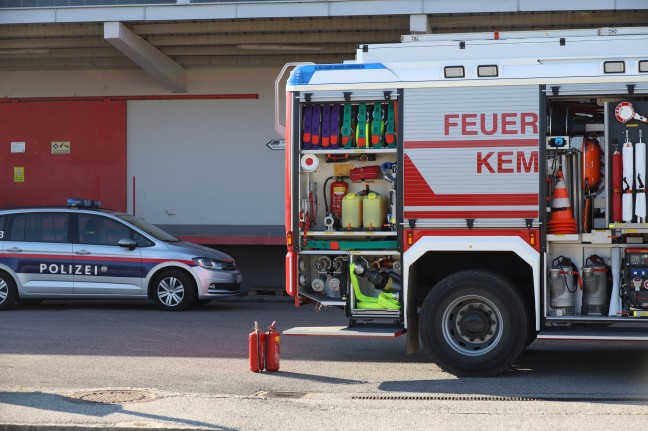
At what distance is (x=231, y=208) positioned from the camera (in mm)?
20812

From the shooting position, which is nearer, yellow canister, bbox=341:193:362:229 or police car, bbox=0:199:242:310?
yellow canister, bbox=341:193:362:229

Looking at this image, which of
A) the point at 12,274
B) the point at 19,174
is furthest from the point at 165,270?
the point at 19,174

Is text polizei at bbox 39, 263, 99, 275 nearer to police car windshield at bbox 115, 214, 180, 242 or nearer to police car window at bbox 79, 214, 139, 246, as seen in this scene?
police car window at bbox 79, 214, 139, 246

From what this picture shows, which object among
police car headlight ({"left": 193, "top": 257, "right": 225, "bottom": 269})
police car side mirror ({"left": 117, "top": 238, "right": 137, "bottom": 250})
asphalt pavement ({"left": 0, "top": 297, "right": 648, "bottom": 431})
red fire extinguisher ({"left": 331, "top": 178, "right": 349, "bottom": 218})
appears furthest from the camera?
police car headlight ({"left": 193, "top": 257, "right": 225, "bottom": 269})

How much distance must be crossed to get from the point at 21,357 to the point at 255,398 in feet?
12.6

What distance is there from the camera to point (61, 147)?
21141mm

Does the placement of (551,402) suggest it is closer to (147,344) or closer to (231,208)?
(147,344)

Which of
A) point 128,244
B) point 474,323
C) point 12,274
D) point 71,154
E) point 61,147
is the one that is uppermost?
point 61,147

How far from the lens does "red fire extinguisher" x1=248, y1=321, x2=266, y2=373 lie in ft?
34.0

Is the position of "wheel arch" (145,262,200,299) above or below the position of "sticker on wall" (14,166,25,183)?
below

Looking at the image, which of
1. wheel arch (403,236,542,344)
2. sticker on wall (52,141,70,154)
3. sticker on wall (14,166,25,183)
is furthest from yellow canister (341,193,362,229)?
sticker on wall (14,166,25,183)

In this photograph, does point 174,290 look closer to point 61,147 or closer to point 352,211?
point 61,147

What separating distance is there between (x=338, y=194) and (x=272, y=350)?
1659mm

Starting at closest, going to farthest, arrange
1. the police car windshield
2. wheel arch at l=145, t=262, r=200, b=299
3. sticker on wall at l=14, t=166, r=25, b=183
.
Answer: wheel arch at l=145, t=262, r=200, b=299, the police car windshield, sticker on wall at l=14, t=166, r=25, b=183
